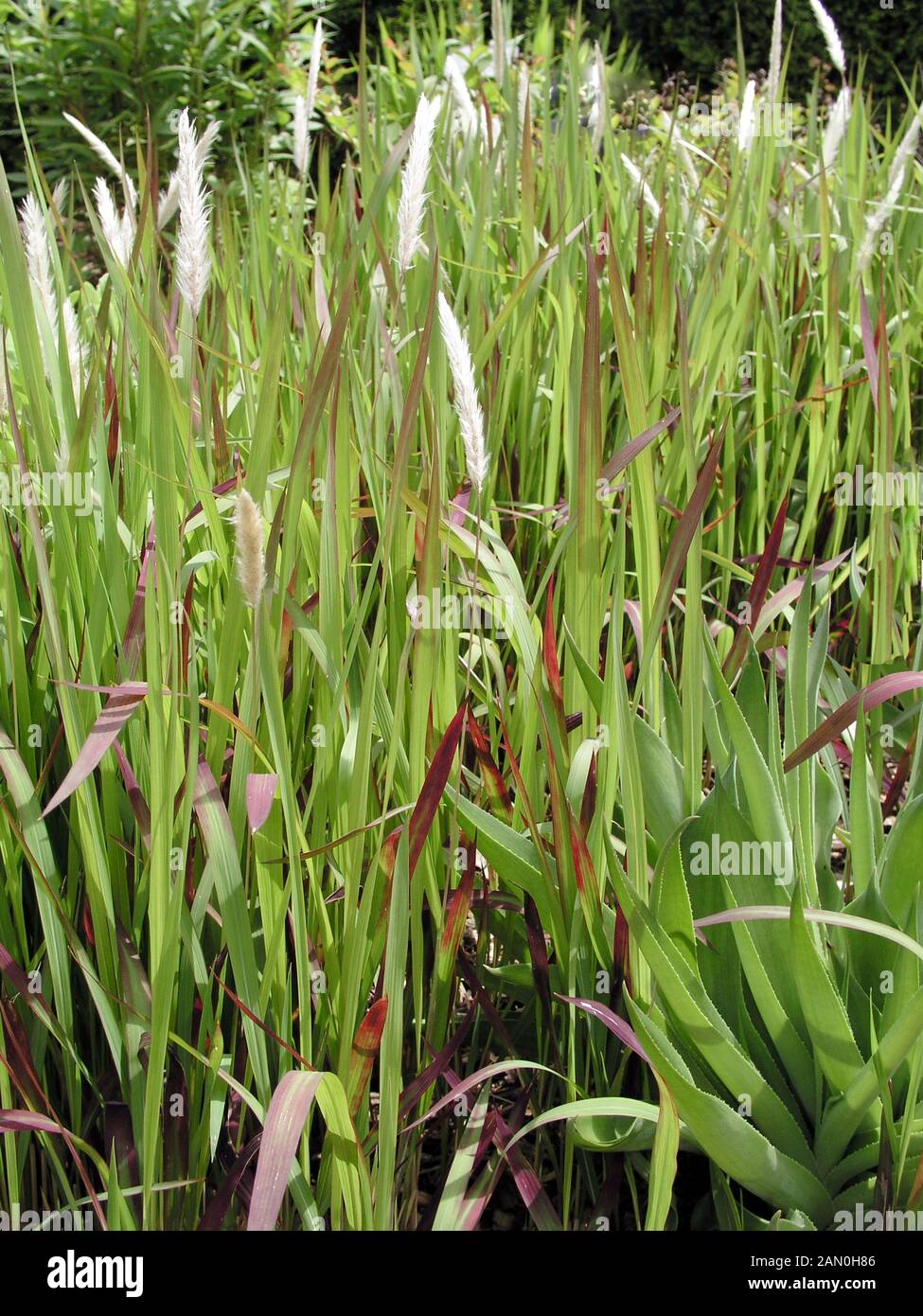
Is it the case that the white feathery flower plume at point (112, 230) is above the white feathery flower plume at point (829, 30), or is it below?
below

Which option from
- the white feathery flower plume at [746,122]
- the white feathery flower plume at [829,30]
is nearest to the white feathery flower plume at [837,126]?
the white feathery flower plume at [829,30]

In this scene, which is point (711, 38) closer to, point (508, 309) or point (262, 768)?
point (508, 309)

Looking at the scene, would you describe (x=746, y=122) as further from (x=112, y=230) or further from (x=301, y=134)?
(x=112, y=230)

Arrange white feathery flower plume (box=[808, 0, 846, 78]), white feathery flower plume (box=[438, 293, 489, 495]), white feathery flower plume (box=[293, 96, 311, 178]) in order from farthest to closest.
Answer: white feathery flower plume (box=[808, 0, 846, 78]) → white feathery flower plume (box=[293, 96, 311, 178]) → white feathery flower plume (box=[438, 293, 489, 495])

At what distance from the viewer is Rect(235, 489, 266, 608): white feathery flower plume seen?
80 centimetres

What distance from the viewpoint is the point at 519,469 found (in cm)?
194

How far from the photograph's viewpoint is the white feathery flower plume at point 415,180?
3.64 ft

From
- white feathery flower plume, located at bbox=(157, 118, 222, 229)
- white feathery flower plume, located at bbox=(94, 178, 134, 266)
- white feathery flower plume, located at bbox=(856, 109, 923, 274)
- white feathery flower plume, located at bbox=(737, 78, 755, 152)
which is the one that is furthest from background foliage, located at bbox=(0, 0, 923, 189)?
white feathery flower plume, located at bbox=(94, 178, 134, 266)

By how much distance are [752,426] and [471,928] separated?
1188 millimetres

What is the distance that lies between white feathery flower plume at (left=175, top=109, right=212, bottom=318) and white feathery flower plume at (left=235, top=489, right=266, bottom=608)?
0.40 metres

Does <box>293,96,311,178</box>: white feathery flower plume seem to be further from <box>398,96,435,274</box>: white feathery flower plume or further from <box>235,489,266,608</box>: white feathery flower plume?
<box>235,489,266,608</box>: white feathery flower plume

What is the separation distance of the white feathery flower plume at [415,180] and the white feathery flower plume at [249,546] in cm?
46

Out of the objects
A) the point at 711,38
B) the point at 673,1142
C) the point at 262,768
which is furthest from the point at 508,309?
the point at 711,38

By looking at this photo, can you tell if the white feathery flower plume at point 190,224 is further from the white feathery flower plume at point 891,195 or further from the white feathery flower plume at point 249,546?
the white feathery flower plume at point 891,195
